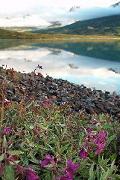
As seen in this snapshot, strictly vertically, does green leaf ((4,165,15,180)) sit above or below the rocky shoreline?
above

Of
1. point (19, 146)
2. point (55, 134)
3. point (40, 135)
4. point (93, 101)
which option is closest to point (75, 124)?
point (55, 134)

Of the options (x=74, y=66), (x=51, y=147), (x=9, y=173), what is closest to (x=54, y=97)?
(x=51, y=147)

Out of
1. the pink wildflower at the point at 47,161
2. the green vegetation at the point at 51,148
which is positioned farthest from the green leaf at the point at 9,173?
the pink wildflower at the point at 47,161

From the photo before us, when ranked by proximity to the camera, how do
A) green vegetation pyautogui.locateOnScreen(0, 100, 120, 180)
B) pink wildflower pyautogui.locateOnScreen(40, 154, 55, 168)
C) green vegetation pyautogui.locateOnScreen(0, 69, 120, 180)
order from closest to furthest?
pink wildflower pyautogui.locateOnScreen(40, 154, 55, 168) < green vegetation pyautogui.locateOnScreen(0, 69, 120, 180) < green vegetation pyautogui.locateOnScreen(0, 100, 120, 180)

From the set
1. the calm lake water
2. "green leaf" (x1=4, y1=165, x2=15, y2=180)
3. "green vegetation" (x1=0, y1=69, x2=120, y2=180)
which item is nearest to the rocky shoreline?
"green vegetation" (x1=0, y1=69, x2=120, y2=180)

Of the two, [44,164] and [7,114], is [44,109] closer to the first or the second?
[7,114]

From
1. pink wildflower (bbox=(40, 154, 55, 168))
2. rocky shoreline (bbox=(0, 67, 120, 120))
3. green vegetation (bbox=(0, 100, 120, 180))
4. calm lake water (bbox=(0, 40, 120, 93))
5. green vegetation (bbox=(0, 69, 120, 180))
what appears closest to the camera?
pink wildflower (bbox=(40, 154, 55, 168))

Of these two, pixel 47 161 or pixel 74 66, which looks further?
pixel 74 66

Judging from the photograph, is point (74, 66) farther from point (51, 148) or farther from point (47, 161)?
point (47, 161)

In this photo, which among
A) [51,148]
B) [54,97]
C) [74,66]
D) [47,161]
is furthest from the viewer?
[74,66]

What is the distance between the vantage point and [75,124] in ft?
31.2

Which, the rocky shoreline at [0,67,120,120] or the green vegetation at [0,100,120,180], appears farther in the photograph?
the rocky shoreline at [0,67,120,120]

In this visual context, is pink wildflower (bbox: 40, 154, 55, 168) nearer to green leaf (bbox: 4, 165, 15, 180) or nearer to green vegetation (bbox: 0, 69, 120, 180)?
green vegetation (bbox: 0, 69, 120, 180)

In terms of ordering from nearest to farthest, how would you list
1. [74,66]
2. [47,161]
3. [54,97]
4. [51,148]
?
[47,161] → [51,148] → [54,97] → [74,66]
